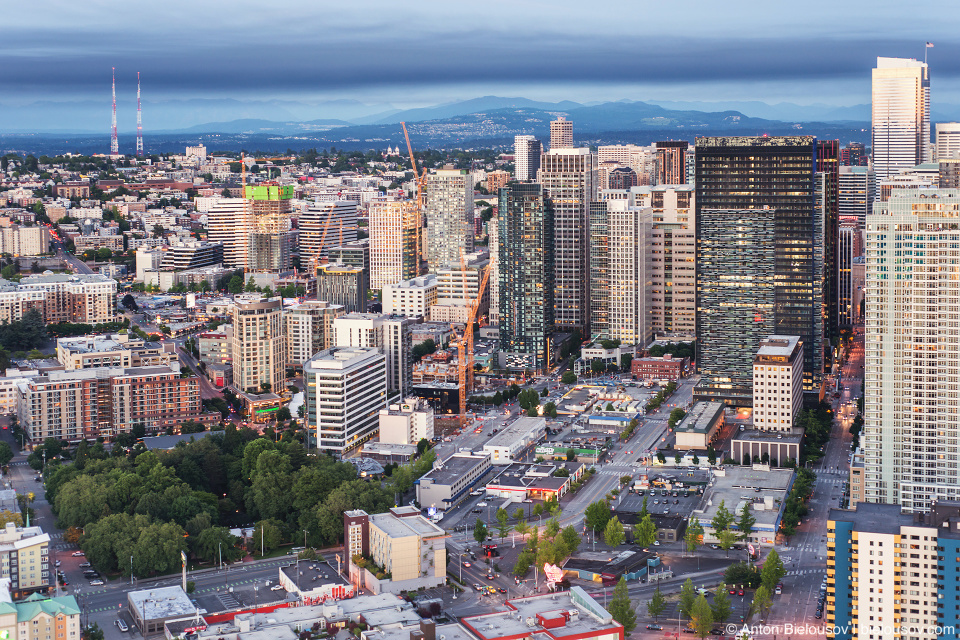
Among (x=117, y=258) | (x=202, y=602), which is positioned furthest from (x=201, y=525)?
(x=117, y=258)

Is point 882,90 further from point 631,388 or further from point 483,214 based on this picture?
point 631,388

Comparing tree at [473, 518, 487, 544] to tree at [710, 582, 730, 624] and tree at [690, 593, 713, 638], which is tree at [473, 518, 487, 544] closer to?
tree at [710, 582, 730, 624]

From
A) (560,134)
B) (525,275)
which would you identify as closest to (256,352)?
(525,275)

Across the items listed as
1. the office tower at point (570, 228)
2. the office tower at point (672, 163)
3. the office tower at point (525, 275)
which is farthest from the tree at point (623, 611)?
the office tower at point (672, 163)

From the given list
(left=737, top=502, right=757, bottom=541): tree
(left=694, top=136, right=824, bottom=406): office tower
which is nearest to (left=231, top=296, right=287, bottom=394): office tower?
(left=694, top=136, right=824, bottom=406): office tower

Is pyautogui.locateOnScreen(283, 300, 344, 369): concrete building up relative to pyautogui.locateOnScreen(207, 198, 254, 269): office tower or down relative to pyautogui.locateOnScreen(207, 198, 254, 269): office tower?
down

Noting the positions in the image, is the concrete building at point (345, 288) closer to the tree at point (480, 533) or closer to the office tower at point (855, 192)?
the tree at point (480, 533)
